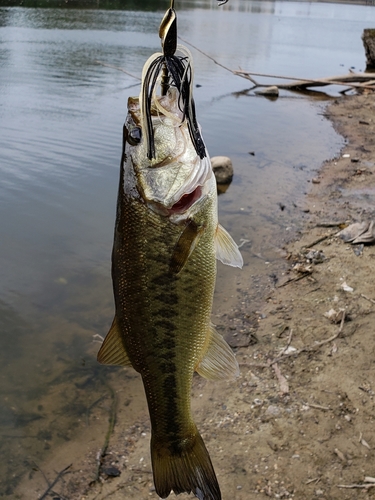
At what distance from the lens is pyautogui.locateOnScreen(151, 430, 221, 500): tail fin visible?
2.70 metres

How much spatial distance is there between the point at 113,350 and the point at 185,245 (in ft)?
2.23

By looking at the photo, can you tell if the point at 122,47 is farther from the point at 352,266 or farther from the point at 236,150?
the point at 352,266

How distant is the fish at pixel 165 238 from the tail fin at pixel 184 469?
353mm

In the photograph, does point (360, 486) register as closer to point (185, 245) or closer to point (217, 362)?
point (217, 362)

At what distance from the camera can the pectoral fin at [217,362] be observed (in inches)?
104

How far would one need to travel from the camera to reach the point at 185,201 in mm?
2322

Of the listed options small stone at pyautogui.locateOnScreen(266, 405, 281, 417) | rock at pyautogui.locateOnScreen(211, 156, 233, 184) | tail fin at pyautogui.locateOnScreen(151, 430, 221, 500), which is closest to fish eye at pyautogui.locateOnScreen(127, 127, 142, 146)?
tail fin at pyautogui.locateOnScreen(151, 430, 221, 500)

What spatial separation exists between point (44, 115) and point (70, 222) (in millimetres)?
7819

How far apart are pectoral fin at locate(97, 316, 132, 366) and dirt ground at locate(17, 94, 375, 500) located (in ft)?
7.51

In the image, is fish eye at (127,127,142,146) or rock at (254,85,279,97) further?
rock at (254,85,279,97)

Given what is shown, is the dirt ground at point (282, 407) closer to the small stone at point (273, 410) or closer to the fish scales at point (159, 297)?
the small stone at point (273, 410)

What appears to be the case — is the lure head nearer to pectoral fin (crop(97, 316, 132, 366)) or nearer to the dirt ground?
pectoral fin (crop(97, 316, 132, 366))

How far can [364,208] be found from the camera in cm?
988

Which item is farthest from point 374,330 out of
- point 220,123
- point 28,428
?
point 220,123
